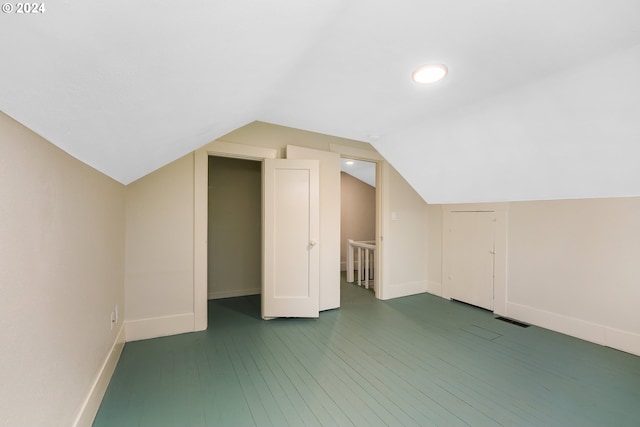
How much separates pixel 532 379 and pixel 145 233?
3.36m

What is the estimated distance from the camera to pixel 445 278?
3.79 meters

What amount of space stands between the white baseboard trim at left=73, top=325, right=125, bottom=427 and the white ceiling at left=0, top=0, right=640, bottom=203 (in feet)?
4.15

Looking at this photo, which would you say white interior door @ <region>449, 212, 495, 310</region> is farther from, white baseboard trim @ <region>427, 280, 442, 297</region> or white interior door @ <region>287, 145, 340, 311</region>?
white interior door @ <region>287, 145, 340, 311</region>

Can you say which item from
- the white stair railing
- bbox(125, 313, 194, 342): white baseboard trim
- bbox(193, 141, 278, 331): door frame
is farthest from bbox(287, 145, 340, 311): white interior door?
bbox(125, 313, 194, 342): white baseboard trim

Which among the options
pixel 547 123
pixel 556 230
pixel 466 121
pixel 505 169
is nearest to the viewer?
pixel 547 123

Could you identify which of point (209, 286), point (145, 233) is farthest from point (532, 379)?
point (209, 286)

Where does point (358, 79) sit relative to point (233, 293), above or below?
above

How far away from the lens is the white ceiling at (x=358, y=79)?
25.6 inches

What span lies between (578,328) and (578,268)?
0.57m

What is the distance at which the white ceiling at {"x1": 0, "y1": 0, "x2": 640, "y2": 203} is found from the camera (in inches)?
25.6

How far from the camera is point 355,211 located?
19.2 feet

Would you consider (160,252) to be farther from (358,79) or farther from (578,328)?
(578,328)

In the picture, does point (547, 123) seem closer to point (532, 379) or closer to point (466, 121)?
point (466, 121)

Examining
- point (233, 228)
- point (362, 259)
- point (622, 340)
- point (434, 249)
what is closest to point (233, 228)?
point (233, 228)
